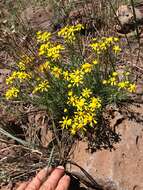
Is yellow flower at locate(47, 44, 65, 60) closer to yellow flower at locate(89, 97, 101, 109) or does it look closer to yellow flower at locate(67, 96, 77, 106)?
yellow flower at locate(67, 96, 77, 106)

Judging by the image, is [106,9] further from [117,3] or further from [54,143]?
[54,143]

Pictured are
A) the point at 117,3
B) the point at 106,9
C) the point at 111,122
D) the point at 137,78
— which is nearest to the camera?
the point at 111,122

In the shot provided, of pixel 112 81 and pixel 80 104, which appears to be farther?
pixel 112 81

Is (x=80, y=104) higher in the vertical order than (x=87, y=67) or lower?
lower

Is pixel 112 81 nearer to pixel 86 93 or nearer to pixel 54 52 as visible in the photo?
pixel 86 93

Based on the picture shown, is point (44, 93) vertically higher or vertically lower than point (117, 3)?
lower

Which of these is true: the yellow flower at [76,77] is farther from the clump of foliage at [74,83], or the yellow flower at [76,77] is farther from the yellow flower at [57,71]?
the yellow flower at [57,71]

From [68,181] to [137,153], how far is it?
640 mm

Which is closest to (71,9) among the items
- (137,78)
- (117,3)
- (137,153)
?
(117,3)

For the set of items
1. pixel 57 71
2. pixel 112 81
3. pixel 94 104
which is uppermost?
pixel 57 71

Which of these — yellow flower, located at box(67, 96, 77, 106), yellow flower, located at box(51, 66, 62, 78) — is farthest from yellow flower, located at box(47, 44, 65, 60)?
yellow flower, located at box(67, 96, 77, 106)

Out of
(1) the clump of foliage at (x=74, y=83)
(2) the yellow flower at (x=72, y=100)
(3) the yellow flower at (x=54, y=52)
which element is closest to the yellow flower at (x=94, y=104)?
(1) the clump of foliage at (x=74, y=83)

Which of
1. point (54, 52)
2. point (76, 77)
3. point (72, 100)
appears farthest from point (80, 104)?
point (54, 52)

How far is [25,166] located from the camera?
3670 millimetres
